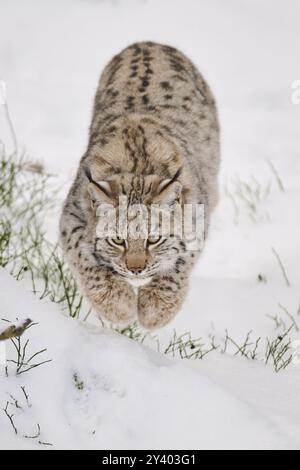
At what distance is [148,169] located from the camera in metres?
4.33

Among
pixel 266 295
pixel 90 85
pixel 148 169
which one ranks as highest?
→ pixel 148 169

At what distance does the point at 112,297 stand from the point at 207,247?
2444 mm

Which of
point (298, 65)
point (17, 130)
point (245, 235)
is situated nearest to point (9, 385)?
point (245, 235)

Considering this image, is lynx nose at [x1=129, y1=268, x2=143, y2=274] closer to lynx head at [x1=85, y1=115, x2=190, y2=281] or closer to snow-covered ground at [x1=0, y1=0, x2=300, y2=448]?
lynx head at [x1=85, y1=115, x2=190, y2=281]

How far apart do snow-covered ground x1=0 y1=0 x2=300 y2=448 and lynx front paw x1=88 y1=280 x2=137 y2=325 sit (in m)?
0.43

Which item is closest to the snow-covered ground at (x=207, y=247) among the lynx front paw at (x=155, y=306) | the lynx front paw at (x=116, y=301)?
the lynx front paw at (x=155, y=306)

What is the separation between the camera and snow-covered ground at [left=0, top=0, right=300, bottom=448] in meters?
3.18

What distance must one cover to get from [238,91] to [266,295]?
3.80 m

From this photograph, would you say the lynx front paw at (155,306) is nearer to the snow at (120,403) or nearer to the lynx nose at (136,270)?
the lynx nose at (136,270)

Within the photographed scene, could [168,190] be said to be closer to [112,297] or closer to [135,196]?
[135,196]

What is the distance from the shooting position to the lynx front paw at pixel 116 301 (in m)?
4.37

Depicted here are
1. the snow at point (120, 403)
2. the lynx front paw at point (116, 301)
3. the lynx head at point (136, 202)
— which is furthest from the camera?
the lynx front paw at point (116, 301)

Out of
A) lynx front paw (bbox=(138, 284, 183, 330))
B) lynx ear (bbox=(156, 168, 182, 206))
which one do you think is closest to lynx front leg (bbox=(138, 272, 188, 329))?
lynx front paw (bbox=(138, 284, 183, 330))
